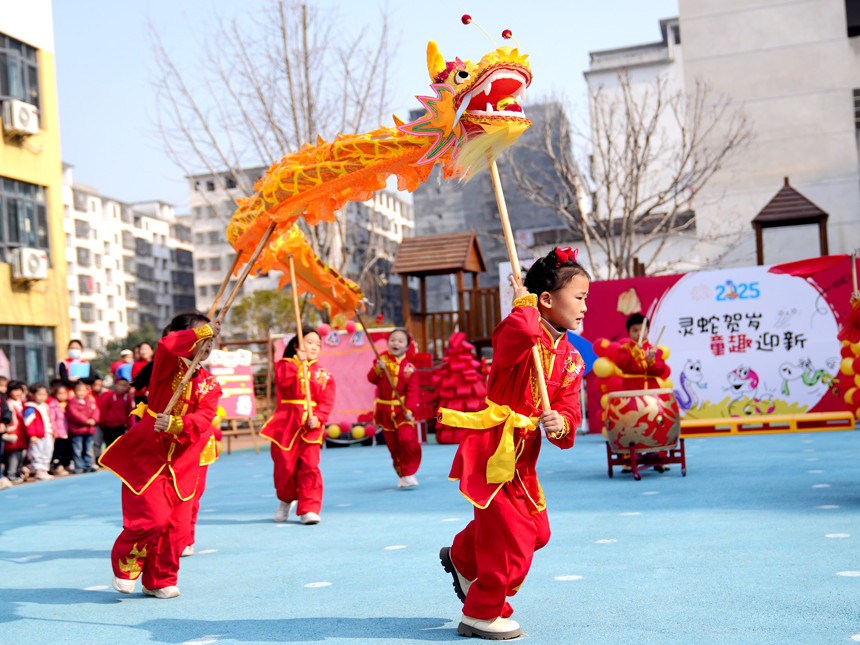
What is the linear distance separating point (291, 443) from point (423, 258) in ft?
28.7

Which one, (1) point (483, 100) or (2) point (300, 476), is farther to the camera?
(2) point (300, 476)

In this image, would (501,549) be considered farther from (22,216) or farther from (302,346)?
(22,216)

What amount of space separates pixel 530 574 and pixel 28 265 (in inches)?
580

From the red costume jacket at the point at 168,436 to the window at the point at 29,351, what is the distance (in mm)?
13039

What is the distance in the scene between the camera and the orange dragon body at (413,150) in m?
3.27

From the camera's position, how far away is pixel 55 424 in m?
10.6

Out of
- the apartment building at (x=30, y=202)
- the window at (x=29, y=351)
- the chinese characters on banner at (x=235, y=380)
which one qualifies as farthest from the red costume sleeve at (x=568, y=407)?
the window at (x=29, y=351)

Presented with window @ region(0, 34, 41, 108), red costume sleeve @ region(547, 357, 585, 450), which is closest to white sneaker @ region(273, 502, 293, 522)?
red costume sleeve @ region(547, 357, 585, 450)

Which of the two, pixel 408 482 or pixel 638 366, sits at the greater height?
pixel 638 366

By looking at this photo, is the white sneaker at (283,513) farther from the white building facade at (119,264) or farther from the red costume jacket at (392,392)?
the white building facade at (119,264)

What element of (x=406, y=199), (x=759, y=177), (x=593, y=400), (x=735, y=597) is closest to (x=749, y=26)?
(x=759, y=177)

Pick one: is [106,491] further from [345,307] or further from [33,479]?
[345,307]

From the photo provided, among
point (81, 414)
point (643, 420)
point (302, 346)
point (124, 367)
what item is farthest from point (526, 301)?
point (124, 367)

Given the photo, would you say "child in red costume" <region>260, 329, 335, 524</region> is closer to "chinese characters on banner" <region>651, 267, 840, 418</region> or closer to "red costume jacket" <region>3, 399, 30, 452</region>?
"red costume jacket" <region>3, 399, 30, 452</region>
